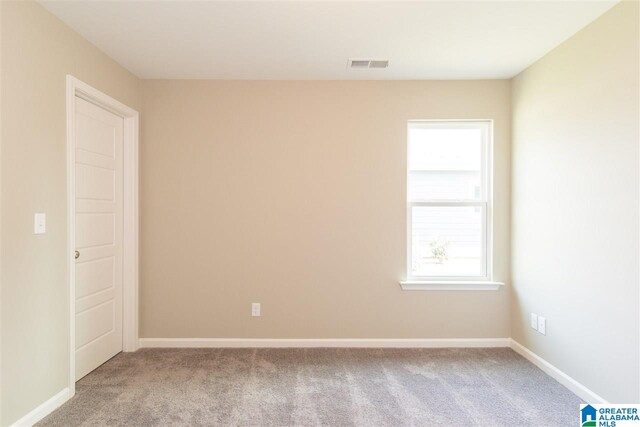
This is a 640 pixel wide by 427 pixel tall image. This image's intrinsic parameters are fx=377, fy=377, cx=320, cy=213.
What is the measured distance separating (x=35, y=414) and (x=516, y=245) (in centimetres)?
387

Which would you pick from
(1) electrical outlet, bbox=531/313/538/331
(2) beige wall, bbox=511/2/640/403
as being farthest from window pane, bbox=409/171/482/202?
(1) electrical outlet, bbox=531/313/538/331

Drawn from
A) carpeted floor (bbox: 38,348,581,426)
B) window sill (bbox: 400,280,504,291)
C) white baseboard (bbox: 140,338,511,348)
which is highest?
window sill (bbox: 400,280,504,291)

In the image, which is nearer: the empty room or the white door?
the empty room

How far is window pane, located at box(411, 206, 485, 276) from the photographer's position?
3678mm

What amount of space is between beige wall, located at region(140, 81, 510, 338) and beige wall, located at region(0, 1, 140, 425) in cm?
106

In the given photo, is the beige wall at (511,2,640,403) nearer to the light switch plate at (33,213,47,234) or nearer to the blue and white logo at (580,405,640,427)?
the blue and white logo at (580,405,640,427)

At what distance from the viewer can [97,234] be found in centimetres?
312

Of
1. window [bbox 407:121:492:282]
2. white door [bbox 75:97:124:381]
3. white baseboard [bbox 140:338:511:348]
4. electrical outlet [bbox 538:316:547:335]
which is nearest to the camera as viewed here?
white door [bbox 75:97:124:381]

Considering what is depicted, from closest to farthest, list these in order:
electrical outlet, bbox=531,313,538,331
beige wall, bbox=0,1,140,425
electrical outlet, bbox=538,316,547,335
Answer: beige wall, bbox=0,1,140,425, electrical outlet, bbox=538,316,547,335, electrical outlet, bbox=531,313,538,331

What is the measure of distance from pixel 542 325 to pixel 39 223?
3730 mm

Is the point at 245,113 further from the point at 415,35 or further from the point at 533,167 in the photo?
the point at 533,167

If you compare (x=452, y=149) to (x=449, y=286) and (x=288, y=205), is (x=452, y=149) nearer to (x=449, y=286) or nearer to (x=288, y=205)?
(x=449, y=286)

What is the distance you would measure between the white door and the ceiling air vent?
212 cm

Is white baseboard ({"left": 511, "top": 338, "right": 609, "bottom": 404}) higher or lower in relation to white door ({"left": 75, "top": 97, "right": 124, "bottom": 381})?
lower
